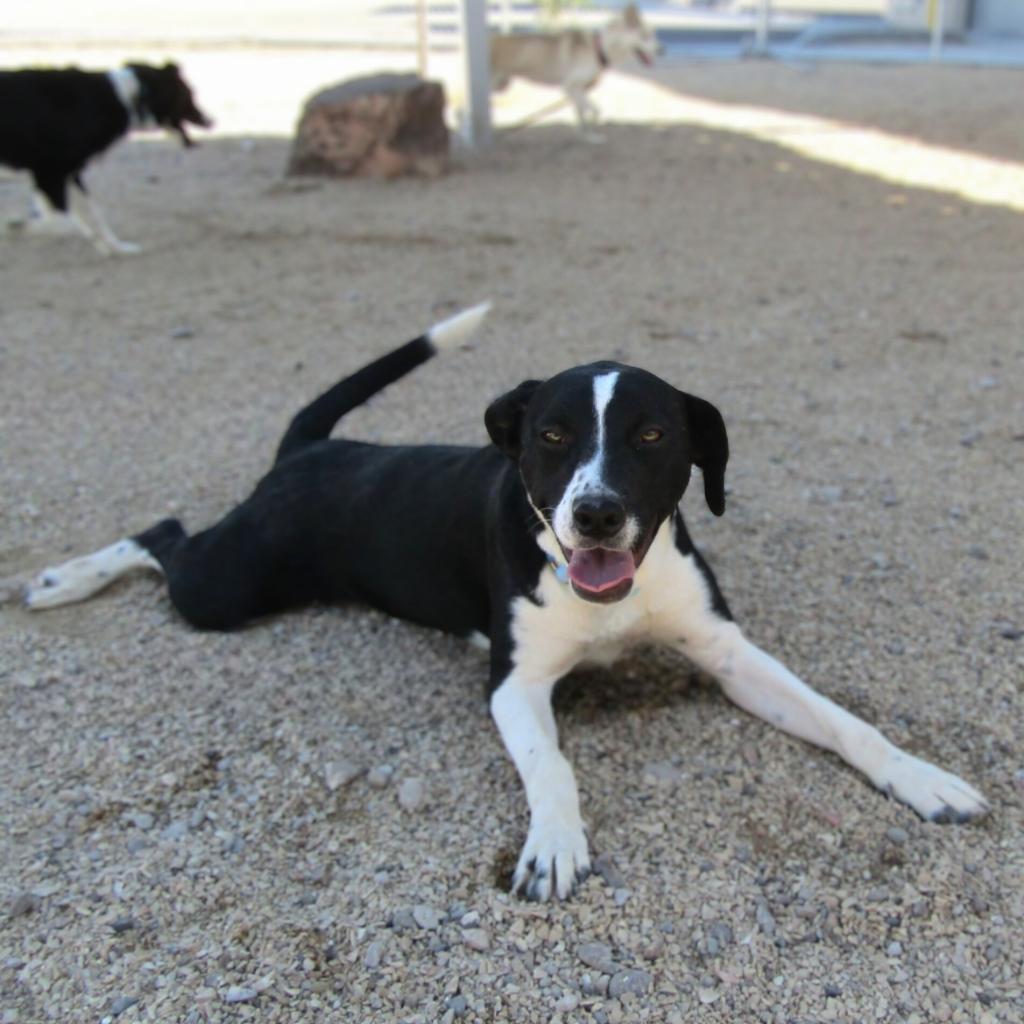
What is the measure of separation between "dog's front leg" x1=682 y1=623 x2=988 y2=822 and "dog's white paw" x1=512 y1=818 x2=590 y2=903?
0.59 m

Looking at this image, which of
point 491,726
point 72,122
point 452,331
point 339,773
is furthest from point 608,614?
point 72,122

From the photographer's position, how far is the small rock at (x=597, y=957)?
224 centimetres

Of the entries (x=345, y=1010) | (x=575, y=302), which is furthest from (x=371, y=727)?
(x=575, y=302)

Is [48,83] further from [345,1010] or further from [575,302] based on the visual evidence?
[345,1010]

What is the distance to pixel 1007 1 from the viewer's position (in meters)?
16.4

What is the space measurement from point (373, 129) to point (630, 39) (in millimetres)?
3825

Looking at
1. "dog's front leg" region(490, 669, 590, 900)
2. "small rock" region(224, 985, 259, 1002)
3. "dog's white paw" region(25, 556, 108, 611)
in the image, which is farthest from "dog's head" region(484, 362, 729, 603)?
"dog's white paw" region(25, 556, 108, 611)

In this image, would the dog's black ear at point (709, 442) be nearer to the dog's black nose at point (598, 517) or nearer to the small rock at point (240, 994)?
the dog's black nose at point (598, 517)

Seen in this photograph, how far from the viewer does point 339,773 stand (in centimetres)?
278

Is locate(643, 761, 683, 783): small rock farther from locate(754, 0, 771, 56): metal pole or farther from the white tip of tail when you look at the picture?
locate(754, 0, 771, 56): metal pole

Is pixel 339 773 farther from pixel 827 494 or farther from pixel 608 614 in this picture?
pixel 827 494

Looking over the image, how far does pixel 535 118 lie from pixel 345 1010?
33.0 ft

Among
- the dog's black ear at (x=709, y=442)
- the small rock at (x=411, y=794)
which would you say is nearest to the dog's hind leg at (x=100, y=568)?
the small rock at (x=411, y=794)

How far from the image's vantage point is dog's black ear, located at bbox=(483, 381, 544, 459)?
8.66 ft
